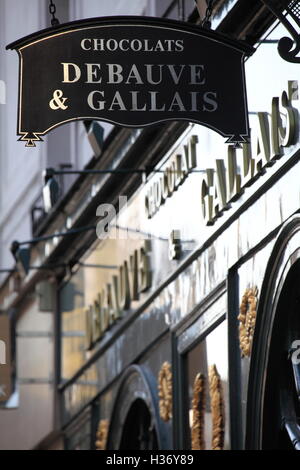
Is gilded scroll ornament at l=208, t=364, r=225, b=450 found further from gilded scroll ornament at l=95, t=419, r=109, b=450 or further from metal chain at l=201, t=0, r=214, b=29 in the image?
gilded scroll ornament at l=95, t=419, r=109, b=450

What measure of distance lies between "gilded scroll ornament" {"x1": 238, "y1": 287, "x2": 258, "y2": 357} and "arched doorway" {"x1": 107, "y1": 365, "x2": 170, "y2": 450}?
9.98ft

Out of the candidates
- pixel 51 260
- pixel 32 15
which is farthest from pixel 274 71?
pixel 51 260

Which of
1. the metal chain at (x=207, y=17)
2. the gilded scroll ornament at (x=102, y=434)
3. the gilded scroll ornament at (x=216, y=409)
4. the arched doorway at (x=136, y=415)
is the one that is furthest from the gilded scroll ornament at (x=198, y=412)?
the metal chain at (x=207, y=17)

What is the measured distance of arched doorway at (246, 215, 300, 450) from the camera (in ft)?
35.4

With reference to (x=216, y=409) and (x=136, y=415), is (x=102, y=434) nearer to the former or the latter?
(x=136, y=415)

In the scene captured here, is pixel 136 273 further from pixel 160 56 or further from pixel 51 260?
pixel 160 56

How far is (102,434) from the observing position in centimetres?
1778

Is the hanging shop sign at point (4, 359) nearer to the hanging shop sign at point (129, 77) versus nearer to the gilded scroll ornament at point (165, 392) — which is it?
the gilded scroll ornament at point (165, 392)

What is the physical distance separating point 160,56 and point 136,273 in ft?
23.4

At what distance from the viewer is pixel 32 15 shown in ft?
54.8

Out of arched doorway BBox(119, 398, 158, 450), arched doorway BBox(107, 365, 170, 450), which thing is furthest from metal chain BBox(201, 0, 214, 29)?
arched doorway BBox(119, 398, 158, 450)

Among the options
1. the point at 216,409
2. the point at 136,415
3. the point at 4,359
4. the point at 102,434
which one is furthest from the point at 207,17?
the point at 102,434

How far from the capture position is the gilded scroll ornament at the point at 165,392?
14406 mm

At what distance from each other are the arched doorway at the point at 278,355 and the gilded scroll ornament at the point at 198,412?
1.87 meters
